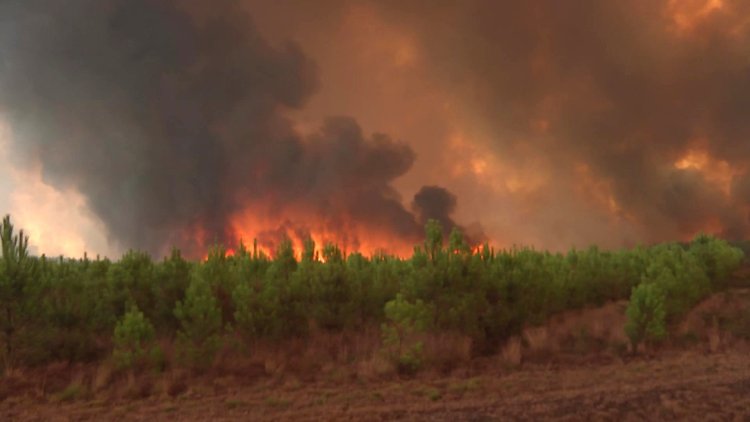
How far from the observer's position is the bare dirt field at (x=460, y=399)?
12.2 m

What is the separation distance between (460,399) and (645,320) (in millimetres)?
12099

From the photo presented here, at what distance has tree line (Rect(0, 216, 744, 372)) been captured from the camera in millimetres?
18578

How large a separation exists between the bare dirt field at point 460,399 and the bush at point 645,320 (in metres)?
4.14

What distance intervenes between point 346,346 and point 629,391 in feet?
32.6

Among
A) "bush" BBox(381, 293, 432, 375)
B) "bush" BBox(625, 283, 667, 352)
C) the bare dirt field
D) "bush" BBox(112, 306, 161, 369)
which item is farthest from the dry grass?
"bush" BBox(625, 283, 667, 352)

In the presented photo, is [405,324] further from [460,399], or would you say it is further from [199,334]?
[199,334]

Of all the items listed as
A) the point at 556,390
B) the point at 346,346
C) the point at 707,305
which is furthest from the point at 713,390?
the point at 707,305

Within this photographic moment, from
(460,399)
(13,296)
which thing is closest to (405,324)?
(460,399)

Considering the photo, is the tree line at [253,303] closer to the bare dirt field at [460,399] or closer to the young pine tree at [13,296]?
the young pine tree at [13,296]

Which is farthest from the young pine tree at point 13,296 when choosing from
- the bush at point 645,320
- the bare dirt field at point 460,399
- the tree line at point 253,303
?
the bush at point 645,320

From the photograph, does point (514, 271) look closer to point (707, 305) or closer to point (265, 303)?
point (265, 303)

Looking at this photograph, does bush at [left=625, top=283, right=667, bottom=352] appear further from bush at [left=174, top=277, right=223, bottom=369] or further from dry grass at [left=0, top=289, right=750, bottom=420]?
bush at [left=174, top=277, right=223, bottom=369]

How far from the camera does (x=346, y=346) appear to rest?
2142 cm

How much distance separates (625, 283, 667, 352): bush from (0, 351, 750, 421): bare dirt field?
4.14 metres
